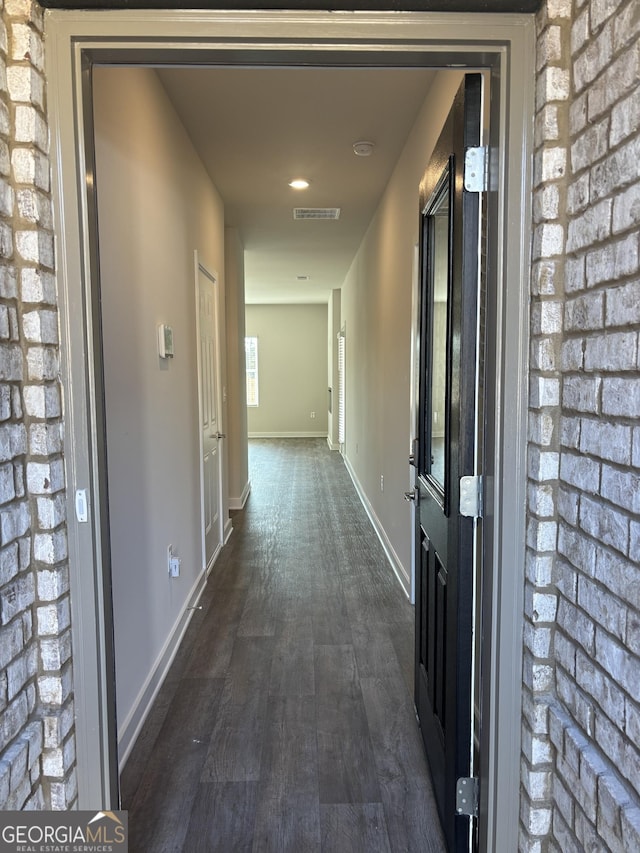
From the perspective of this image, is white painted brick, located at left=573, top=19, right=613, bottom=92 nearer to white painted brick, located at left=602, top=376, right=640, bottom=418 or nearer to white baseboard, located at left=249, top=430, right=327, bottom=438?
white painted brick, located at left=602, top=376, right=640, bottom=418

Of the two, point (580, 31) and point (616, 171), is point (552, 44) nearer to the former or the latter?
point (580, 31)

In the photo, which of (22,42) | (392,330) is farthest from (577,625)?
(392,330)

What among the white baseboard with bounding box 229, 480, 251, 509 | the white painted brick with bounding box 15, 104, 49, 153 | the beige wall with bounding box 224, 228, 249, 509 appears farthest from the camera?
the white baseboard with bounding box 229, 480, 251, 509

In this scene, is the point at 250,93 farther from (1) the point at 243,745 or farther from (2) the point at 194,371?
(1) the point at 243,745

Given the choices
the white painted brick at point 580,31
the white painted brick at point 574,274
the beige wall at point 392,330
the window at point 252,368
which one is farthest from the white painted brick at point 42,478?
the window at point 252,368

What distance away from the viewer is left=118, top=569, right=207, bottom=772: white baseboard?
198cm

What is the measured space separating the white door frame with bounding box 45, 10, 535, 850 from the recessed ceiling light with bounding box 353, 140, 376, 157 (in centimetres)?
231

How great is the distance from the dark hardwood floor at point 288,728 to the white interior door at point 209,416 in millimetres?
339

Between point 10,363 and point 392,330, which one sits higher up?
point 392,330

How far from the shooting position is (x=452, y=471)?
1.47m

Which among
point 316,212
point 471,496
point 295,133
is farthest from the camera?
point 316,212

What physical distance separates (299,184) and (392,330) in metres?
1.36

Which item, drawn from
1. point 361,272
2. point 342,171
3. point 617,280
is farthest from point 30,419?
point 361,272

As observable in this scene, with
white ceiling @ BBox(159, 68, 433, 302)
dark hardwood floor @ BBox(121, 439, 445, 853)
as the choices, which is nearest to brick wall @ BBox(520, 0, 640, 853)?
dark hardwood floor @ BBox(121, 439, 445, 853)
